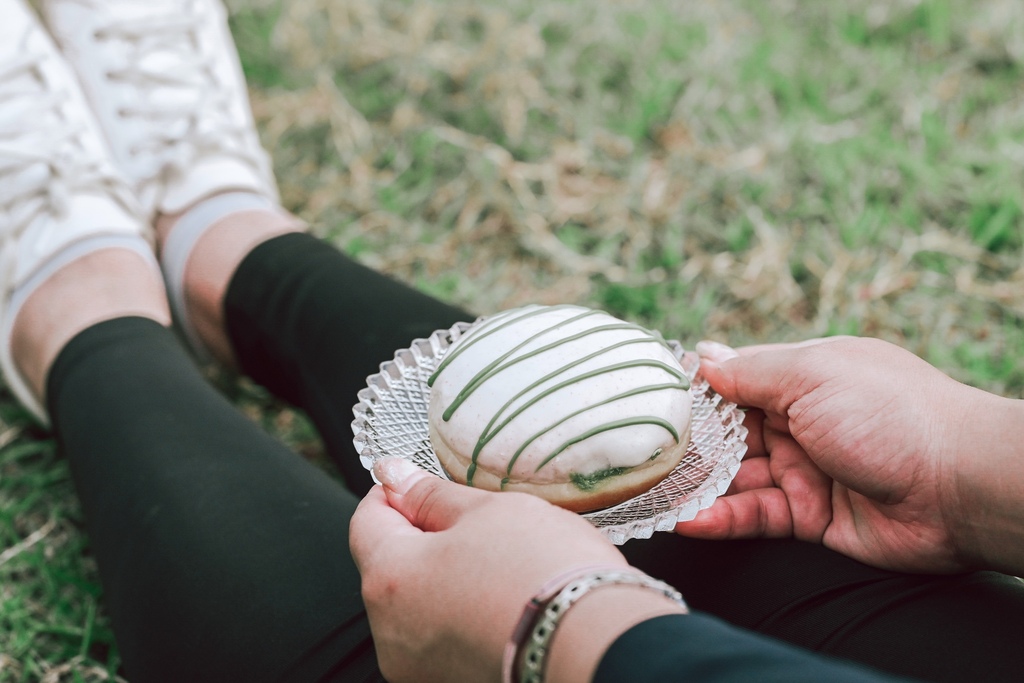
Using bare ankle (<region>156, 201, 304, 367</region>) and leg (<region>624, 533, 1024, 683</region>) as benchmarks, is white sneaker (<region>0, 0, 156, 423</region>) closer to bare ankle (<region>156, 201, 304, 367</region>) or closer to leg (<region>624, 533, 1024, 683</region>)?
bare ankle (<region>156, 201, 304, 367</region>)

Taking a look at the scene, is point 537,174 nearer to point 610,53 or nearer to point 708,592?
point 610,53

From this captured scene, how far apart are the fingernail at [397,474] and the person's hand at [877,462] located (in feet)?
1.01

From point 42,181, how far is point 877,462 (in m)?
1.49

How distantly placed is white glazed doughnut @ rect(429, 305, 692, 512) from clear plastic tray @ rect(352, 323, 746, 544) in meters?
0.02

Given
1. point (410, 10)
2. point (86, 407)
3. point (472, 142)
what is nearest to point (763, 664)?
point (86, 407)

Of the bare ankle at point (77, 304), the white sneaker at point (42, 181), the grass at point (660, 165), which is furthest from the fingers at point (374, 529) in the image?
the white sneaker at point (42, 181)

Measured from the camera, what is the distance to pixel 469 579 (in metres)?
0.67

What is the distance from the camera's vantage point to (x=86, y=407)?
1185 millimetres

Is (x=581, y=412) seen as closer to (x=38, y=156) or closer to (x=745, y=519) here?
(x=745, y=519)

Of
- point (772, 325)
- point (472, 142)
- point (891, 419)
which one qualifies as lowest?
point (772, 325)

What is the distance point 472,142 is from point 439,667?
1585mm

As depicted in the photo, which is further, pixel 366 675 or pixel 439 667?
pixel 366 675

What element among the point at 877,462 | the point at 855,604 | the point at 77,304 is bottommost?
the point at 77,304

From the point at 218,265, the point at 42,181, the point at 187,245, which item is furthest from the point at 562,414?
the point at 42,181
